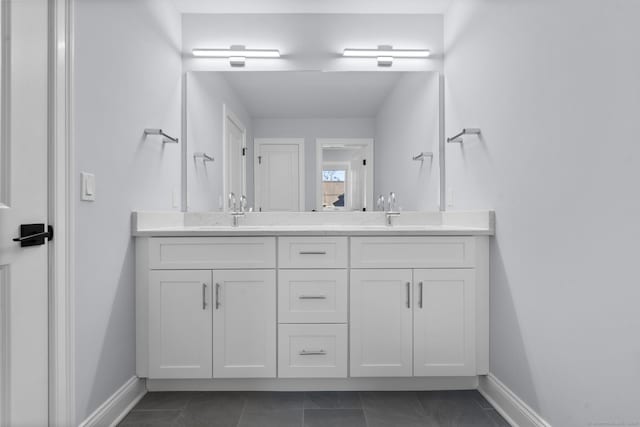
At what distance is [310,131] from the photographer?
239 centimetres

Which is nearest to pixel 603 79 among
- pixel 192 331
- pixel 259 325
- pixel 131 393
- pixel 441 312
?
pixel 441 312

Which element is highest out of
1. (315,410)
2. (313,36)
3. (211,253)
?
(313,36)

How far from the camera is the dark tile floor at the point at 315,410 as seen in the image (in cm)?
161

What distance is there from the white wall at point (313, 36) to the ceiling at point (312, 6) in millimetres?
35

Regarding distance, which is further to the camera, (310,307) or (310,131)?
(310,131)

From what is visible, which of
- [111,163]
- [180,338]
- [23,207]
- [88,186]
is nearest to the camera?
[23,207]

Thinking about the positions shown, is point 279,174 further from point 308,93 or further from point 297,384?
point 297,384

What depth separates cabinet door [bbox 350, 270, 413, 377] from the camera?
182cm

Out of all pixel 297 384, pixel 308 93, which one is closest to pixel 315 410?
pixel 297 384

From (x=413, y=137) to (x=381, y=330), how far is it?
128 centimetres

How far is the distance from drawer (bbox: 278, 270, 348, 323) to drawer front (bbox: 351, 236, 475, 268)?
140 millimetres

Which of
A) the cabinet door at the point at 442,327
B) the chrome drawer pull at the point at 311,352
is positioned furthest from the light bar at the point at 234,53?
the chrome drawer pull at the point at 311,352

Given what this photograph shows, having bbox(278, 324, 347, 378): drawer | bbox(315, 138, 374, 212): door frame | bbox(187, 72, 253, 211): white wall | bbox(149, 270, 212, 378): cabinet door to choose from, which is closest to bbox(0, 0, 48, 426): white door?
bbox(149, 270, 212, 378): cabinet door

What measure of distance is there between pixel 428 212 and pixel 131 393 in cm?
198
